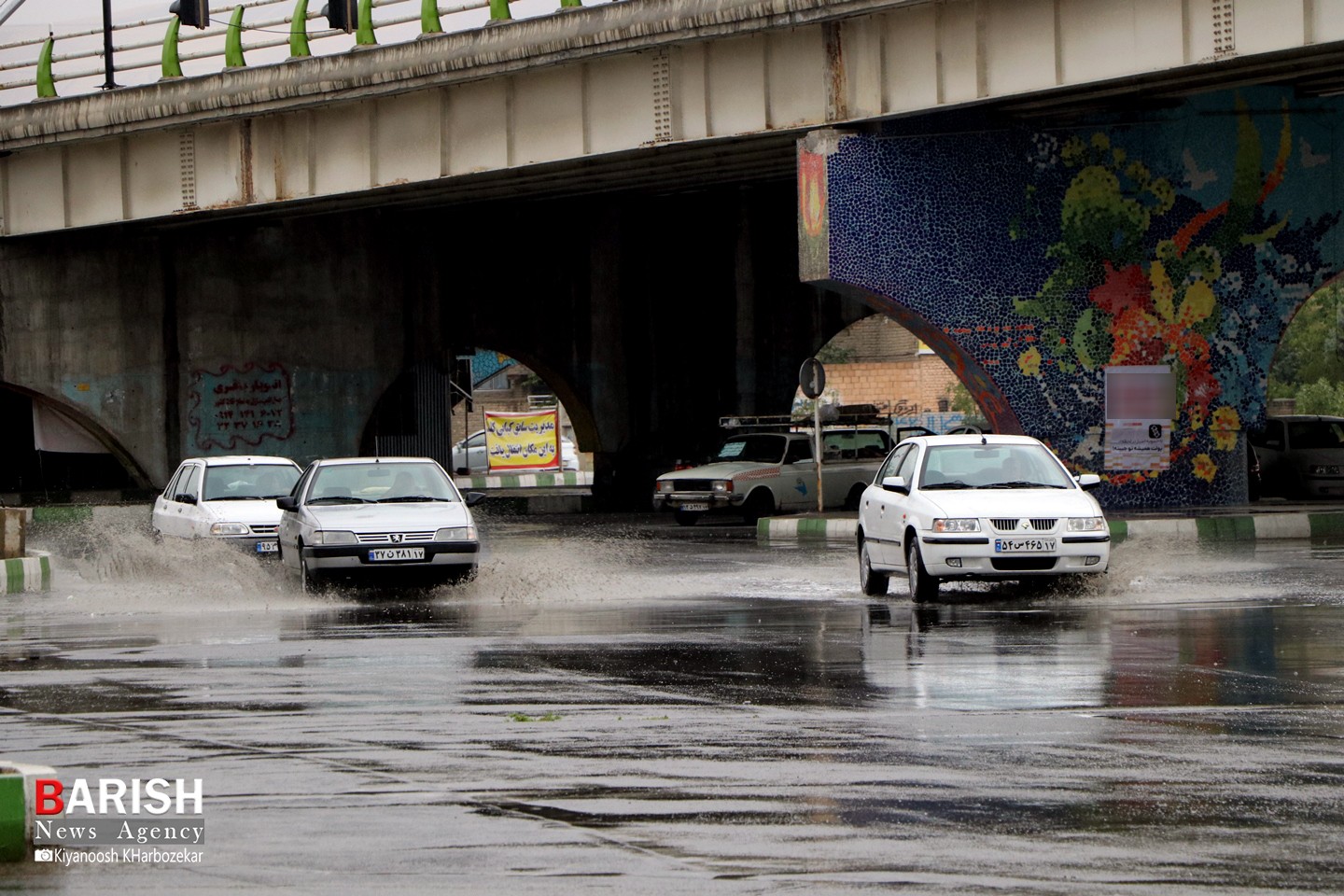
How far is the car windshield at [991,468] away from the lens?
1623cm

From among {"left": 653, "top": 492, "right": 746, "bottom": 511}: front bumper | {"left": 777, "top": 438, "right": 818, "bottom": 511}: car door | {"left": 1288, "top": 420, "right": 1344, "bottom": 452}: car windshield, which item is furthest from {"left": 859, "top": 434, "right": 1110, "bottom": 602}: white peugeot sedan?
{"left": 1288, "top": 420, "right": 1344, "bottom": 452}: car windshield

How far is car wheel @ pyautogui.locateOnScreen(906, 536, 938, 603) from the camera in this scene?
15.5 metres

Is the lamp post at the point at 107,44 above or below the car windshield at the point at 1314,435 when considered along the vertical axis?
above

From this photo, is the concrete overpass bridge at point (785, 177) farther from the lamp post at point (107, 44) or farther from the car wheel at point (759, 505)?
the car wheel at point (759, 505)

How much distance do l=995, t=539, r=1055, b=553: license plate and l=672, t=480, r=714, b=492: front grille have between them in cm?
1666

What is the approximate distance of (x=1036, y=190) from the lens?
2833cm

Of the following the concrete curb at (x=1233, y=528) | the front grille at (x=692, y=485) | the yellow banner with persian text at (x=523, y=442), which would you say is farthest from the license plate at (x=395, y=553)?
the yellow banner with persian text at (x=523, y=442)

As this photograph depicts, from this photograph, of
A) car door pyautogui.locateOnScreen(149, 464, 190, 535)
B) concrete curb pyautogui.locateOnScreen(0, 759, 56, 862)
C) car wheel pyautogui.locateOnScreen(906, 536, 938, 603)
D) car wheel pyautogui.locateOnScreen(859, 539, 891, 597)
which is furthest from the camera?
car door pyautogui.locateOnScreen(149, 464, 190, 535)

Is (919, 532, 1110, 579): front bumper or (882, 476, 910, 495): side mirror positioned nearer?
(919, 532, 1110, 579): front bumper

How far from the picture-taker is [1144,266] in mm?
28625

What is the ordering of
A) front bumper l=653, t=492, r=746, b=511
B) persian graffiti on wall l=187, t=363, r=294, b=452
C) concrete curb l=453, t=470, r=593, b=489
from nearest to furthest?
front bumper l=653, t=492, r=746, b=511 < persian graffiti on wall l=187, t=363, r=294, b=452 < concrete curb l=453, t=470, r=593, b=489

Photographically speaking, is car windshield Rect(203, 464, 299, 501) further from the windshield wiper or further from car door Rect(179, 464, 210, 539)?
the windshield wiper

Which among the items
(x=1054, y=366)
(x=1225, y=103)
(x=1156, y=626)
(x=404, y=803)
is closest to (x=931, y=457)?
(x=1156, y=626)

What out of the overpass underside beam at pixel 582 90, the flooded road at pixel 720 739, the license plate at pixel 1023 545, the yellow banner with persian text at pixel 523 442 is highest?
the overpass underside beam at pixel 582 90
